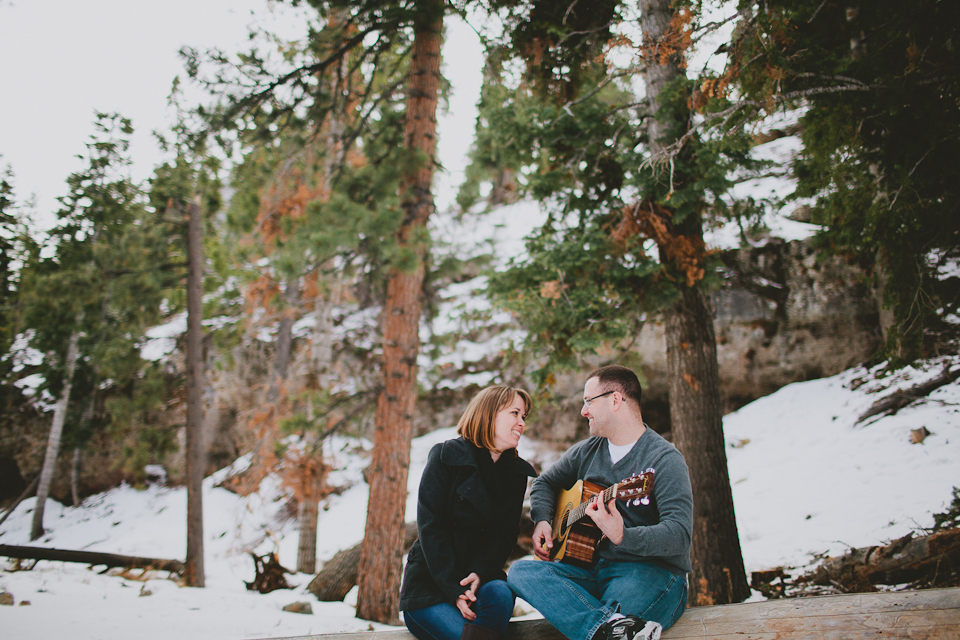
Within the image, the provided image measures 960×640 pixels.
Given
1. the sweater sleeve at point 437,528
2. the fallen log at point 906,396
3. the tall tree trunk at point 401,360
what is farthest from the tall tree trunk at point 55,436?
the fallen log at point 906,396

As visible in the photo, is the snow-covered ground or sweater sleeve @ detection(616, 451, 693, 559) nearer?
sweater sleeve @ detection(616, 451, 693, 559)

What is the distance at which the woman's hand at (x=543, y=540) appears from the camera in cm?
266

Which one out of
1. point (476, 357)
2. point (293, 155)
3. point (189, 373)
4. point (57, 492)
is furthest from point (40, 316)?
point (476, 357)

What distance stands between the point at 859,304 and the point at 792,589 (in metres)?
7.85

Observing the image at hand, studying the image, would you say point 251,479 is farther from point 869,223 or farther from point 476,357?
point 869,223

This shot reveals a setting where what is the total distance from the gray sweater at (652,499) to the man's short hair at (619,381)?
24cm

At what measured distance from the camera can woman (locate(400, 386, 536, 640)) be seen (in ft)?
7.95

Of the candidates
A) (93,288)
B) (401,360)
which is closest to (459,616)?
(401,360)

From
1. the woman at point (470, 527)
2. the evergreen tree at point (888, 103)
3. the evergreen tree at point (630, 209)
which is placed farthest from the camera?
the evergreen tree at point (630, 209)

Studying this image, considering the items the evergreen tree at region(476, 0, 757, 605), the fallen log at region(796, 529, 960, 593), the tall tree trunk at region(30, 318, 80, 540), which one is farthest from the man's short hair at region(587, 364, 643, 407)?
the tall tree trunk at region(30, 318, 80, 540)

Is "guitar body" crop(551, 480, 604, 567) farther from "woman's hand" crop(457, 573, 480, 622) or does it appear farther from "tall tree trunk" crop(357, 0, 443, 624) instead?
"tall tree trunk" crop(357, 0, 443, 624)

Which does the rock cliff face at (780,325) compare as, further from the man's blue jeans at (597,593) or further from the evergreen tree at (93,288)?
the evergreen tree at (93,288)

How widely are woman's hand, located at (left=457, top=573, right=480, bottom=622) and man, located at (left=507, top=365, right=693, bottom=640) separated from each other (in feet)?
0.66

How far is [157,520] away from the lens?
41.1 feet
